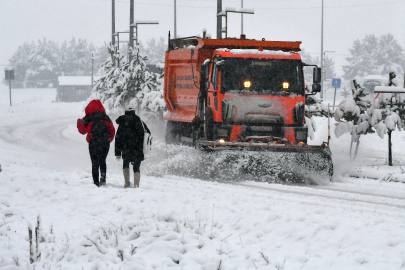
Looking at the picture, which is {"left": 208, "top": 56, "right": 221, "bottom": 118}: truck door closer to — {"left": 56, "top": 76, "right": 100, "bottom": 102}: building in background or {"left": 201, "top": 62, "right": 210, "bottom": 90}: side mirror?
{"left": 201, "top": 62, "right": 210, "bottom": 90}: side mirror

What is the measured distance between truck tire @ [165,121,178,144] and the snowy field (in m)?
4.98

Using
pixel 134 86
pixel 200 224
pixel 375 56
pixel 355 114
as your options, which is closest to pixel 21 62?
pixel 375 56

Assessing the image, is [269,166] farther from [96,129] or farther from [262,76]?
[96,129]

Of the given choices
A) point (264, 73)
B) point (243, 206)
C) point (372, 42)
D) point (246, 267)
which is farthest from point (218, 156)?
point (372, 42)

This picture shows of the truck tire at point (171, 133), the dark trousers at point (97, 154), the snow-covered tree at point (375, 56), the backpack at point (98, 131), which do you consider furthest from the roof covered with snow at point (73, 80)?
the backpack at point (98, 131)

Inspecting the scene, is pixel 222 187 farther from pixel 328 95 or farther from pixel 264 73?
pixel 328 95

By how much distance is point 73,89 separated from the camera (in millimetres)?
113562

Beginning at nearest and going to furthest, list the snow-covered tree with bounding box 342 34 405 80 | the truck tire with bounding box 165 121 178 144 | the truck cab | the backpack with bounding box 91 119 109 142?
1. the backpack with bounding box 91 119 109 142
2. the truck cab
3. the truck tire with bounding box 165 121 178 144
4. the snow-covered tree with bounding box 342 34 405 80

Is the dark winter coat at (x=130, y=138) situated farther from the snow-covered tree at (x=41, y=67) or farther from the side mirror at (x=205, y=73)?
the snow-covered tree at (x=41, y=67)

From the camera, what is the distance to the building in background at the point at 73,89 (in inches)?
4387

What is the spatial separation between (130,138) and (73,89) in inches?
4194

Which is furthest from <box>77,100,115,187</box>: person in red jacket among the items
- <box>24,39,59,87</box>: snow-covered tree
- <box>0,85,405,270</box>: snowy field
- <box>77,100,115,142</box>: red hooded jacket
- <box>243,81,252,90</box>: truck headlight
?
<box>24,39,59,87</box>: snow-covered tree

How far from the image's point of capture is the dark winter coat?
1023cm

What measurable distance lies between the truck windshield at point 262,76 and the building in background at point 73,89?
100920 mm
